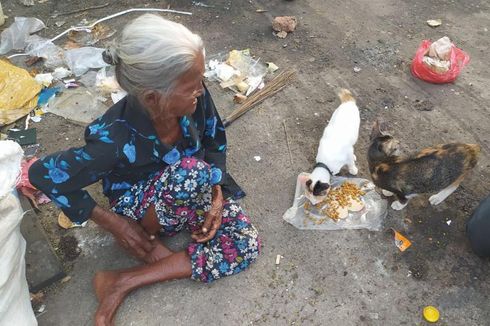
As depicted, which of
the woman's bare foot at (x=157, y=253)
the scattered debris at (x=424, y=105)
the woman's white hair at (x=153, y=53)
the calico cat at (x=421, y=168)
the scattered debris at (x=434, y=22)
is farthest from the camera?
the scattered debris at (x=434, y=22)

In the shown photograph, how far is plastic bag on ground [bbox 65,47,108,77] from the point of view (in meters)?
3.82

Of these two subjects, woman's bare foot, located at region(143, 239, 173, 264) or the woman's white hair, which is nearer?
the woman's white hair

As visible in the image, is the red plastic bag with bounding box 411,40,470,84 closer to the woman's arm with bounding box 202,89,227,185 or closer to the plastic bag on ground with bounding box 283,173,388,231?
the plastic bag on ground with bounding box 283,173,388,231

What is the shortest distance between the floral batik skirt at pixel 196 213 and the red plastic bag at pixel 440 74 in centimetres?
222

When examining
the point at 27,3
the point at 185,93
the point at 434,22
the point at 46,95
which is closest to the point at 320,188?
the point at 185,93

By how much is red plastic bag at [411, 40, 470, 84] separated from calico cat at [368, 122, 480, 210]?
1.32m

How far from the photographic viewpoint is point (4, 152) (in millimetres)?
1975

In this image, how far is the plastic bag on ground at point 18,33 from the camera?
4078mm

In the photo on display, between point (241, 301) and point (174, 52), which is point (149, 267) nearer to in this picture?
point (241, 301)

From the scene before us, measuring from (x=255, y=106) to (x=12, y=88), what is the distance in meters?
1.96

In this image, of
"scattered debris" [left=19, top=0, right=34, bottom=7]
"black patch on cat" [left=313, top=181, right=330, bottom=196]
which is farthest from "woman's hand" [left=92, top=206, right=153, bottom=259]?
"scattered debris" [left=19, top=0, right=34, bottom=7]

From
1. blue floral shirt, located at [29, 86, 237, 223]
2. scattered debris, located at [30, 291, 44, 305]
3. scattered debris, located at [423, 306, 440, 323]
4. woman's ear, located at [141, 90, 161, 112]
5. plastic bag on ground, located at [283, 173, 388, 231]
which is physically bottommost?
scattered debris, located at [423, 306, 440, 323]

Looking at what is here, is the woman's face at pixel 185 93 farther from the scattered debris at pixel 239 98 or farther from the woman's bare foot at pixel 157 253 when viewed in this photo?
the scattered debris at pixel 239 98

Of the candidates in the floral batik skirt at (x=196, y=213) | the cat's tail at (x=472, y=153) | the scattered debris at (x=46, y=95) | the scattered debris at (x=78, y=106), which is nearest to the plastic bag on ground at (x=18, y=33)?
the scattered debris at (x=46, y=95)
